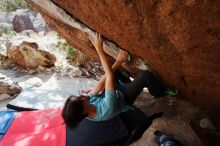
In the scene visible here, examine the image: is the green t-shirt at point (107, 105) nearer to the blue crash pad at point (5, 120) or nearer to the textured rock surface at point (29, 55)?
the blue crash pad at point (5, 120)

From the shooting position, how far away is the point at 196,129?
372cm

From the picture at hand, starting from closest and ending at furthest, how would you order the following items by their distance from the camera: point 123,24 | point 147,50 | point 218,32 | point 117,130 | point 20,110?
point 218,32 < point 123,24 < point 147,50 < point 117,130 < point 20,110

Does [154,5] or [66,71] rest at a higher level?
[154,5]

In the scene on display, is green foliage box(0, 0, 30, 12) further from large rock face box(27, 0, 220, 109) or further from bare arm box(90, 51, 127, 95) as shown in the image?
bare arm box(90, 51, 127, 95)

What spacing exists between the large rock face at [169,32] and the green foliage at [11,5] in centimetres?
1255

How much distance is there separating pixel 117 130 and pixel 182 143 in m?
0.96

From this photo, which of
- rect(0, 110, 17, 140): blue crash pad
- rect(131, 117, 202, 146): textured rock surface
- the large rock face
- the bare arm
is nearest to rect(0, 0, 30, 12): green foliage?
rect(0, 110, 17, 140): blue crash pad

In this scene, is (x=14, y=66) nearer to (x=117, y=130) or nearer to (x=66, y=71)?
(x=66, y=71)

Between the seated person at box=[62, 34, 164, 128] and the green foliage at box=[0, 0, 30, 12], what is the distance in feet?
42.7

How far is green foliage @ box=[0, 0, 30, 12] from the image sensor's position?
14.9 m

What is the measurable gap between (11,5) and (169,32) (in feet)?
48.8

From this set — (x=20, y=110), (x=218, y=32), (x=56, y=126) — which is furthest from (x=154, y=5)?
(x=20, y=110)

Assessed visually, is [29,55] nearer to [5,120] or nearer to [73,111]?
[5,120]

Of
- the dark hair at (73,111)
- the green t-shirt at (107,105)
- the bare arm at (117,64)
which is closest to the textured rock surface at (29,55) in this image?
the bare arm at (117,64)
